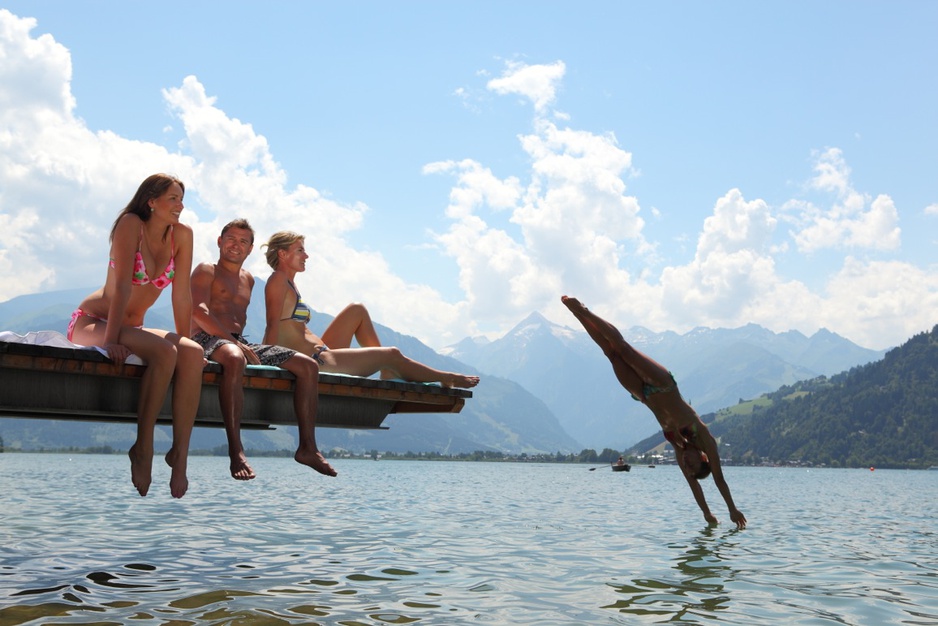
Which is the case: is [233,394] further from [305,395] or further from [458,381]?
[458,381]

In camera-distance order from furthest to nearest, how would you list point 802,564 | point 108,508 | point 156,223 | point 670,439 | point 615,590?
1. point 108,508
2. point 670,439
3. point 802,564
4. point 615,590
5. point 156,223

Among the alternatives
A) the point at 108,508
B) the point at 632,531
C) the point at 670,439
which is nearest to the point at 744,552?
the point at 670,439

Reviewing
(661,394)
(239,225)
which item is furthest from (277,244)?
(661,394)

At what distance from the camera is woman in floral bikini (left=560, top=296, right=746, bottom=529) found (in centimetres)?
1313

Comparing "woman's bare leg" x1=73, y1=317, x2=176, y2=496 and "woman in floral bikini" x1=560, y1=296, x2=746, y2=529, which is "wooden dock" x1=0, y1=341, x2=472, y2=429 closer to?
"woman's bare leg" x1=73, y1=317, x2=176, y2=496

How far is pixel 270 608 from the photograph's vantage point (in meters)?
8.68

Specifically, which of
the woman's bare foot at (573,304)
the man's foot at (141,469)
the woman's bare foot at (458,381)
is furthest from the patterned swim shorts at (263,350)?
the woman's bare foot at (573,304)

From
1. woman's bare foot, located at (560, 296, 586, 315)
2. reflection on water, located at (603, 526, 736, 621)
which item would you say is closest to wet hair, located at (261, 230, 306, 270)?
woman's bare foot, located at (560, 296, 586, 315)

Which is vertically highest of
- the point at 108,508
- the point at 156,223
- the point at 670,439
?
the point at 156,223

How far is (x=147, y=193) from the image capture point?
921 centimetres

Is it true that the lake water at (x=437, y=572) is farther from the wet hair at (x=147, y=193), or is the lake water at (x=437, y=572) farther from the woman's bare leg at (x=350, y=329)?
the wet hair at (x=147, y=193)

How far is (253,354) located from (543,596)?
4545 mm

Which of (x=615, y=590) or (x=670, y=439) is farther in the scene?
(x=670, y=439)

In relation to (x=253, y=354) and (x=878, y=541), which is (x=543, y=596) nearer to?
(x=253, y=354)
